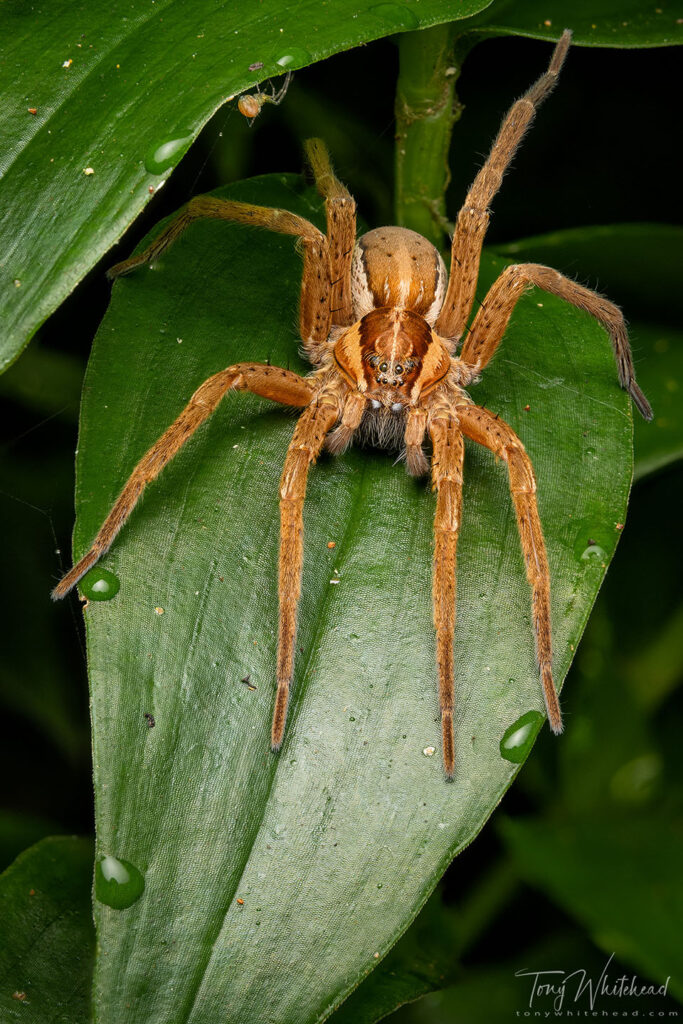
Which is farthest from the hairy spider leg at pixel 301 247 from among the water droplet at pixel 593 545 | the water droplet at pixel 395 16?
the water droplet at pixel 593 545

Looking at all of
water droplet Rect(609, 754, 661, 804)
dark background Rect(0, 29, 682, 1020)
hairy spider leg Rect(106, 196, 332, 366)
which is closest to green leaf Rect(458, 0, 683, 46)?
dark background Rect(0, 29, 682, 1020)

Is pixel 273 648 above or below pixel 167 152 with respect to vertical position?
below

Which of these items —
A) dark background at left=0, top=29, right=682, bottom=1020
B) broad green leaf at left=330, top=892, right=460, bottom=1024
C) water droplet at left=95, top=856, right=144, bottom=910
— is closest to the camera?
water droplet at left=95, top=856, right=144, bottom=910

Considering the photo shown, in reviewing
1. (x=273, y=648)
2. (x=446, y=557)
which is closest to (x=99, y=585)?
(x=273, y=648)

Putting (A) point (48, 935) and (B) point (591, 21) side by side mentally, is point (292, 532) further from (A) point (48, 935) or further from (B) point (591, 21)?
(B) point (591, 21)

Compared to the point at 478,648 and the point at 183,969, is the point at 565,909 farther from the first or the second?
the point at 183,969

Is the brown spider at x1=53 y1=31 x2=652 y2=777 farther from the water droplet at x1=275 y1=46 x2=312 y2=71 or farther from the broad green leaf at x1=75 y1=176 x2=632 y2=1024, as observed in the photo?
the water droplet at x1=275 y1=46 x2=312 y2=71
